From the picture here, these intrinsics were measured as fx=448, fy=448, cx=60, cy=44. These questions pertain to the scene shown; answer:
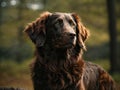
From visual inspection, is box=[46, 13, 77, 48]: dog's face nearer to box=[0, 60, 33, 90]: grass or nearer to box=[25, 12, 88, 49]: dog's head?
box=[25, 12, 88, 49]: dog's head

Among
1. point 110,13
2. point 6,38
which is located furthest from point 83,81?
point 6,38

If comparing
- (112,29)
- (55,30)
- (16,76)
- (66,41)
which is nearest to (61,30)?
(55,30)

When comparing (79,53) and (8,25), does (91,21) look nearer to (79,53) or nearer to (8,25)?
(8,25)

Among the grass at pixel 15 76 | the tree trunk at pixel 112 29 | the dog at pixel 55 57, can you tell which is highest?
the dog at pixel 55 57

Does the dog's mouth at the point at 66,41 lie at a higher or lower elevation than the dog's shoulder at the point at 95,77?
higher

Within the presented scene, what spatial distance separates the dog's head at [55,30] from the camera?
811cm

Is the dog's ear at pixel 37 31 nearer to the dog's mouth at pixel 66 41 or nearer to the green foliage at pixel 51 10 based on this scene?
the dog's mouth at pixel 66 41

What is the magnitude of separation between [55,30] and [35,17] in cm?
1762

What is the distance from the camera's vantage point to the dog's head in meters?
8.11

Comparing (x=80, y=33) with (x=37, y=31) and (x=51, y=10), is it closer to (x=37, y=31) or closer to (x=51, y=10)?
(x=37, y=31)

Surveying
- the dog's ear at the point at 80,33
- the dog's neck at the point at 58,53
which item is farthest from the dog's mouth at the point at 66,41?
the dog's ear at the point at 80,33

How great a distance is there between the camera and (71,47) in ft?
26.4

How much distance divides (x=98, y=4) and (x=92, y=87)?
55.5ft

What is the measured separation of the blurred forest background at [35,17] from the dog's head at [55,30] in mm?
11055
